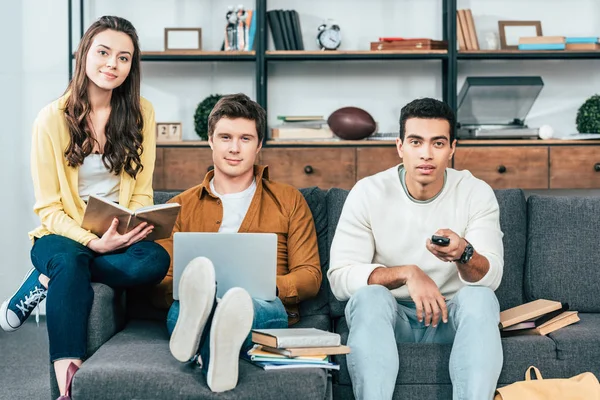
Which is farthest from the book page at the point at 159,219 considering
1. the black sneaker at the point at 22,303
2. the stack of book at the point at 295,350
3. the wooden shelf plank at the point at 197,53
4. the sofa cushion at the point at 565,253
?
the wooden shelf plank at the point at 197,53

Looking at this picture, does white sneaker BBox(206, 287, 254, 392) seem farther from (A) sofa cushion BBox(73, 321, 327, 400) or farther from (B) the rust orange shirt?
(B) the rust orange shirt

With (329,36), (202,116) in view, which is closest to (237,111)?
(202,116)

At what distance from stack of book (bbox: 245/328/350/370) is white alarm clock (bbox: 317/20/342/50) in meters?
2.49

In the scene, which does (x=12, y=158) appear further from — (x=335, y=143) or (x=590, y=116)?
(x=590, y=116)

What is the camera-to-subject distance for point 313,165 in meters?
4.04

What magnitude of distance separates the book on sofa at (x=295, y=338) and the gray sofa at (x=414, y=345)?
0.08 m

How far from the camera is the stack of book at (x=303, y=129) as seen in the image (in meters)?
4.09

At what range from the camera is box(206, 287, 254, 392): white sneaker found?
181cm

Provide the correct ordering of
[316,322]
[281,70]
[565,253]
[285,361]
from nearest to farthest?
1. [285,361]
2. [316,322]
3. [565,253]
4. [281,70]

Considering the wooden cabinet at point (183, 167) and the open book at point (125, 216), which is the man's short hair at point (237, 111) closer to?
the open book at point (125, 216)

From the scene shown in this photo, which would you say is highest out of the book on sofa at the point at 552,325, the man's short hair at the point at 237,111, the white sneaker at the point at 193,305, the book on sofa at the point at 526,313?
the man's short hair at the point at 237,111

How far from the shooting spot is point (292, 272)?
2.41 m

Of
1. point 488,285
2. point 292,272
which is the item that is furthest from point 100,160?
point 488,285

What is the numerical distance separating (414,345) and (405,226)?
386mm
